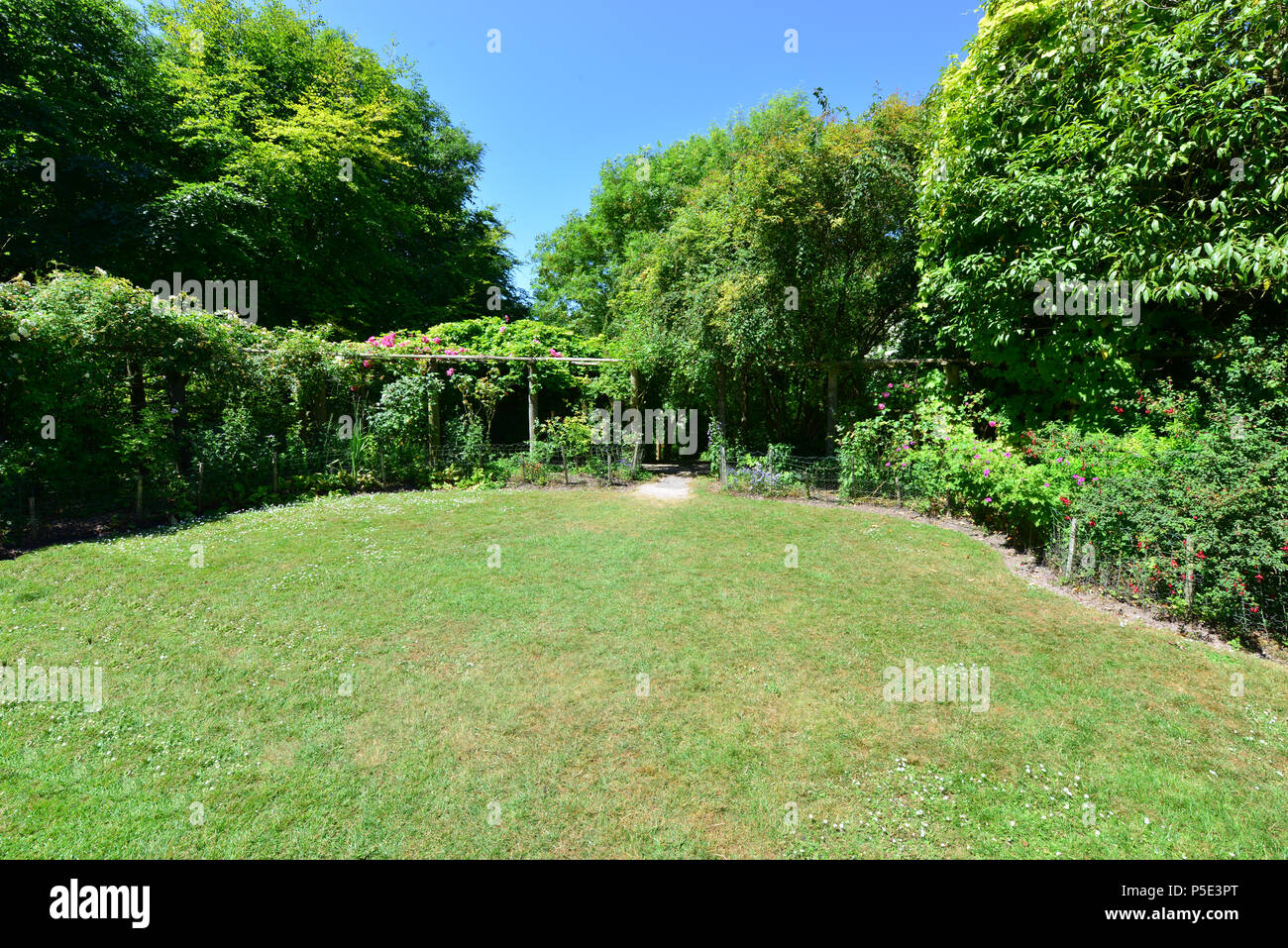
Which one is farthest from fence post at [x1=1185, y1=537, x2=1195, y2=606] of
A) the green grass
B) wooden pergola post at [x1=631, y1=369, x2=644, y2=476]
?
wooden pergola post at [x1=631, y1=369, x2=644, y2=476]

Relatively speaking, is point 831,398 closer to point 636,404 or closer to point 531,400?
point 636,404

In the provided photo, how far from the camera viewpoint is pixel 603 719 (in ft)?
11.5

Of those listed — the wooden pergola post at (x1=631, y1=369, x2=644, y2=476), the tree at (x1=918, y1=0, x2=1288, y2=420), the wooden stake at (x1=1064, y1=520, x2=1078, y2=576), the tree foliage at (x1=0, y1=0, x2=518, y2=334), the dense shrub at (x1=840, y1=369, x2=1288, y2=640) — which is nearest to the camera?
the dense shrub at (x1=840, y1=369, x2=1288, y2=640)

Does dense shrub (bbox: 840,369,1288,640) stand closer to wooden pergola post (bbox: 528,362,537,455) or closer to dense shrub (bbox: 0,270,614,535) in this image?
wooden pergola post (bbox: 528,362,537,455)

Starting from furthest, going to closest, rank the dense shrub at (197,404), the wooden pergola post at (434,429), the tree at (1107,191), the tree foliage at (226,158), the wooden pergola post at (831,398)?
the tree foliage at (226,158) < the wooden pergola post at (434,429) < the wooden pergola post at (831,398) < the dense shrub at (197,404) < the tree at (1107,191)

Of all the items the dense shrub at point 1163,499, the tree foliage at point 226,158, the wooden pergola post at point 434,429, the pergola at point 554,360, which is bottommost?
the dense shrub at point 1163,499

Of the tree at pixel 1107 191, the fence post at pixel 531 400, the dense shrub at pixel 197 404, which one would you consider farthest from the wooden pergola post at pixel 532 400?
the tree at pixel 1107 191

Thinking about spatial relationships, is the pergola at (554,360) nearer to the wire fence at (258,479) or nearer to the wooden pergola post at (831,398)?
the wooden pergola post at (831,398)

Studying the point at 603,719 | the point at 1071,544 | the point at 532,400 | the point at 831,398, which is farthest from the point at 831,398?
the point at 603,719

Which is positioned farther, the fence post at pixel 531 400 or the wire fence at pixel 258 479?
the fence post at pixel 531 400

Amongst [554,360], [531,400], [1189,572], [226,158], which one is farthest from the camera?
[226,158]

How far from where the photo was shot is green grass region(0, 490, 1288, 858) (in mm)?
2582

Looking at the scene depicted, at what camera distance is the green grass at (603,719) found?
8.47 ft
